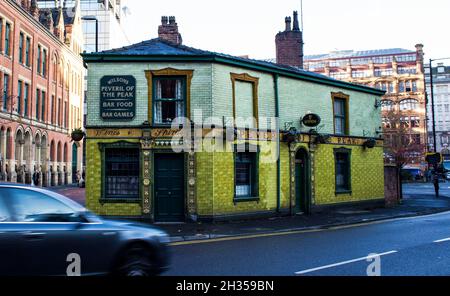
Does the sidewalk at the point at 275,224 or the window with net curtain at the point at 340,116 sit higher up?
the window with net curtain at the point at 340,116

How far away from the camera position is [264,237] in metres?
12.5

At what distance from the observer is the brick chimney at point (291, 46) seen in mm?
25250

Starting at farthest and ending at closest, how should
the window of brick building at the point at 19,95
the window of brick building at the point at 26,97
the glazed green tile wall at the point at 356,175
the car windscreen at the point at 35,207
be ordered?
the window of brick building at the point at 26,97, the window of brick building at the point at 19,95, the glazed green tile wall at the point at 356,175, the car windscreen at the point at 35,207

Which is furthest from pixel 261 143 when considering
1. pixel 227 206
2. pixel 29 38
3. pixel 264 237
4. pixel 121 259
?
pixel 29 38

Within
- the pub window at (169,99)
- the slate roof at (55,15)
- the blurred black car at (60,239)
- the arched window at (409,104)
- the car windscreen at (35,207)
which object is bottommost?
the blurred black car at (60,239)

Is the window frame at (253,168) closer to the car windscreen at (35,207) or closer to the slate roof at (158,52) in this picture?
the slate roof at (158,52)

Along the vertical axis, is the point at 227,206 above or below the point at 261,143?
below

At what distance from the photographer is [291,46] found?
82.9 ft

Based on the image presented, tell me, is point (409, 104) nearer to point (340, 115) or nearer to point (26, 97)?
point (26, 97)

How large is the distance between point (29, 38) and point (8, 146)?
11215 mm

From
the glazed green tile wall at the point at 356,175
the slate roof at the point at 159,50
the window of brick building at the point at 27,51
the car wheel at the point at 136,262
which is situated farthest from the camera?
the window of brick building at the point at 27,51

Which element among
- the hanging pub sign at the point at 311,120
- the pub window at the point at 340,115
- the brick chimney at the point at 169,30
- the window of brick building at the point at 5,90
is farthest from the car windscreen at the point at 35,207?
the window of brick building at the point at 5,90

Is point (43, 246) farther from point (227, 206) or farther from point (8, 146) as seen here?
point (8, 146)

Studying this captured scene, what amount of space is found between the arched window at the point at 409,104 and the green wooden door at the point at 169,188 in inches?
2980
